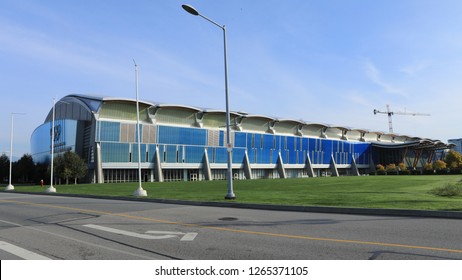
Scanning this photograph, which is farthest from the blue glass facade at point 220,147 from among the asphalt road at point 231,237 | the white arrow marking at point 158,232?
the white arrow marking at point 158,232

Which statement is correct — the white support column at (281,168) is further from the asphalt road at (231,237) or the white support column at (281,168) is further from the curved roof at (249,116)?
the asphalt road at (231,237)

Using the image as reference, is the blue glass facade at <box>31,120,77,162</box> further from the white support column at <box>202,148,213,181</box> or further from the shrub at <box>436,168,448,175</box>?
the shrub at <box>436,168,448,175</box>

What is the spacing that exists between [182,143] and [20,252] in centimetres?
7152

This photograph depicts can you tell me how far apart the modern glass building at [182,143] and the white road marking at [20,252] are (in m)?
42.0

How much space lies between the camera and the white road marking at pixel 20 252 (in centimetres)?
684

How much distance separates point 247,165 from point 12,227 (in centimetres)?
7917

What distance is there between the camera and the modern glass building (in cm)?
6856

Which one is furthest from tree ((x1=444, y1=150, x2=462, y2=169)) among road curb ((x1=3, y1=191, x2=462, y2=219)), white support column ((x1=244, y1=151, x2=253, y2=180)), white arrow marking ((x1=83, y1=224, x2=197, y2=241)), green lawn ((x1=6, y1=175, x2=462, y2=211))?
white arrow marking ((x1=83, y1=224, x2=197, y2=241))

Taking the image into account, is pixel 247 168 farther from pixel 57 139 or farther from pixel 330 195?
pixel 330 195

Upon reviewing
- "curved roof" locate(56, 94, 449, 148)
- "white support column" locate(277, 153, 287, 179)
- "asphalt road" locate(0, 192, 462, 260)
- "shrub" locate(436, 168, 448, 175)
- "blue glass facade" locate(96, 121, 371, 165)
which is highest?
"curved roof" locate(56, 94, 449, 148)

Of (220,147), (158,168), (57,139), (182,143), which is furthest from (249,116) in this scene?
(57,139)

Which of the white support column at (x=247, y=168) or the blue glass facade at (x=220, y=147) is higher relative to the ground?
the blue glass facade at (x=220, y=147)

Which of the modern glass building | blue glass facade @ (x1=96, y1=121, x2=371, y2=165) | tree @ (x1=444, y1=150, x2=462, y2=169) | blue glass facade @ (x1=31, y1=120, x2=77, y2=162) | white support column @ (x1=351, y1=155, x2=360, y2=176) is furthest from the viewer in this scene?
white support column @ (x1=351, y1=155, x2=360, y2=176)

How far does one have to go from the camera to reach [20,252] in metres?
7.28
